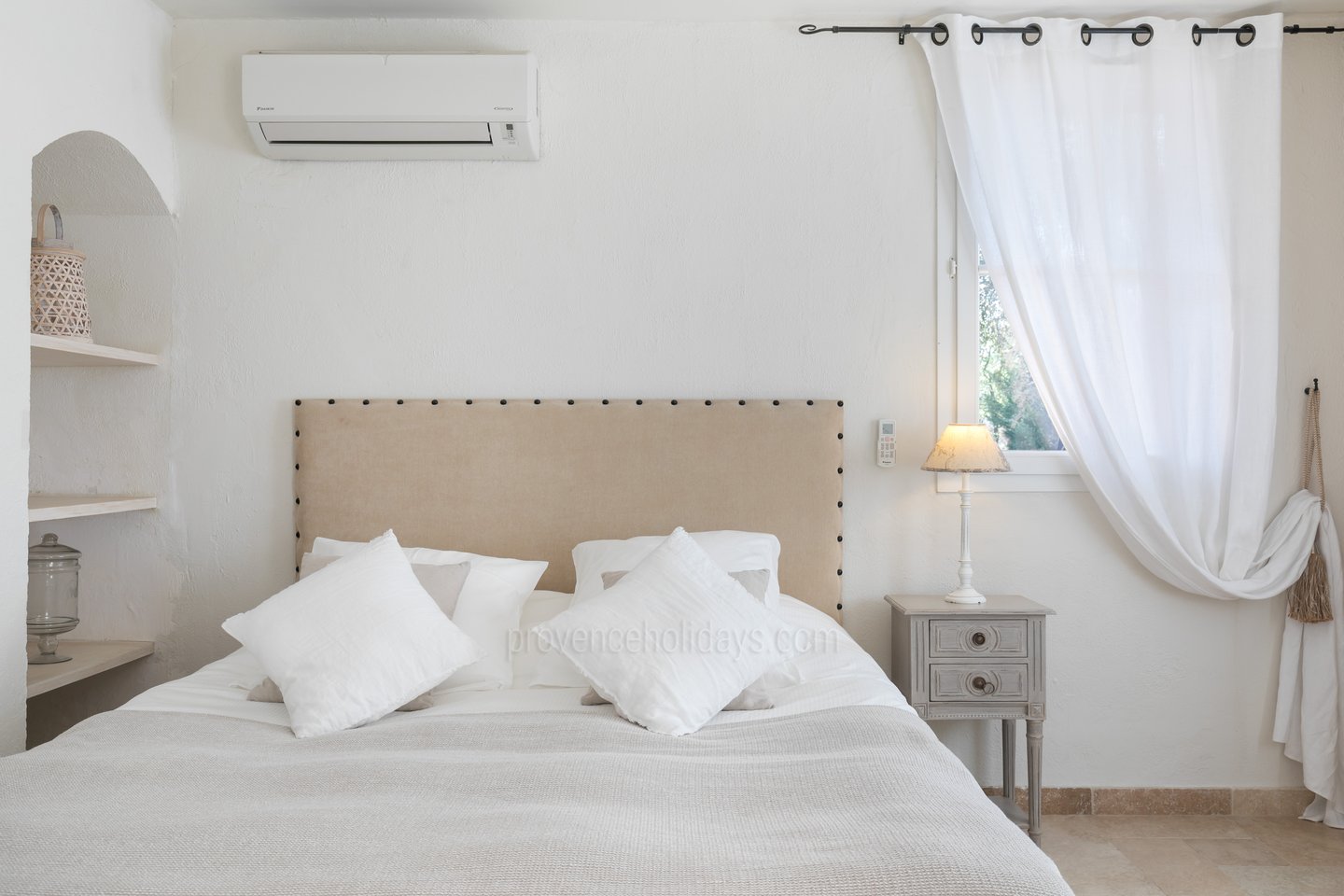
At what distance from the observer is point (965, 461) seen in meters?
2.82

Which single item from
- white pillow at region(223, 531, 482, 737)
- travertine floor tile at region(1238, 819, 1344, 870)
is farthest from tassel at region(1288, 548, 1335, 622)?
white pillow at region(223, 531, 482, 737)

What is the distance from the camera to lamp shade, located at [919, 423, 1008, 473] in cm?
282

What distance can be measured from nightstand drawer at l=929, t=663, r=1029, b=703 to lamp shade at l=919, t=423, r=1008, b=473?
1.94ft

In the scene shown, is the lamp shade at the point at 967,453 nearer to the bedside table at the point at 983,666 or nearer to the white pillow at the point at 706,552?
the bedside table at the point at 983,666

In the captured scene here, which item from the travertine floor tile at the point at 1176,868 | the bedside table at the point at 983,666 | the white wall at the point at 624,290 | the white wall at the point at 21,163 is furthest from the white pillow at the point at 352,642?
the travertine floor tile at the point at 1176,868

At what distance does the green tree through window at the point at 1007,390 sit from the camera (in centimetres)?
315

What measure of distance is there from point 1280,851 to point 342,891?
2.83 meters

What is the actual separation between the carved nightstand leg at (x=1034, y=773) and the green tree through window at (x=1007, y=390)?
0.91 metres

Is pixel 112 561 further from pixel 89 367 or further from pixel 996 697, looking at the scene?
pixel 996 697

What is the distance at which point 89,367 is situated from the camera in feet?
10.2

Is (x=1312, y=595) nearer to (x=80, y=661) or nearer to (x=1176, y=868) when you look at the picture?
(x=1176, y=868)

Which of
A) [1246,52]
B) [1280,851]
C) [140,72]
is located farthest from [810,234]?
[1280,851]

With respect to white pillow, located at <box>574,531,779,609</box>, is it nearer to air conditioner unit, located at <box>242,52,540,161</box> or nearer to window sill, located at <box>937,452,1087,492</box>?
window sill, located at <box>937,452,1087,492</box>

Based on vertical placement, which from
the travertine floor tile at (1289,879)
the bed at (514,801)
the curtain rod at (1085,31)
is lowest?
the travertine floor tile at (1289,879)
